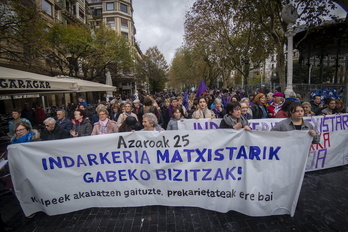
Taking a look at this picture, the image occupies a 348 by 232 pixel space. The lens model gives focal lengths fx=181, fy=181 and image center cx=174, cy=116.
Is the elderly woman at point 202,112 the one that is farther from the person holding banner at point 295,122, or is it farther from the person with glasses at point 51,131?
the person with glasses at point 51,131

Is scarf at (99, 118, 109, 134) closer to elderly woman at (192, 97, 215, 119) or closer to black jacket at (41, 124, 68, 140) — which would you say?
black jacket at (41, 124, 68, 140)

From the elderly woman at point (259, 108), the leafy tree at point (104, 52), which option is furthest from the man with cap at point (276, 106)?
the leafy tree at point (104, 52)

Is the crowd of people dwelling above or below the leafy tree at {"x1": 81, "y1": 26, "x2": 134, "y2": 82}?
below

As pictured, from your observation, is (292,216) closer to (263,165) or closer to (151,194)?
(263,165)

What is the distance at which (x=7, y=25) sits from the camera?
884 centimetres

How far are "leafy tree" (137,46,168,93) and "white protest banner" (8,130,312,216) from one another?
33.7 m

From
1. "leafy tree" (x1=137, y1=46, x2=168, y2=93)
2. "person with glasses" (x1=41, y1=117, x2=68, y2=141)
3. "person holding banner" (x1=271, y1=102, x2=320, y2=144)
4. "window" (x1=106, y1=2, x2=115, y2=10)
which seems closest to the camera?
"person holding banner" (x1=271, y1=102, x2=320, y2=144)

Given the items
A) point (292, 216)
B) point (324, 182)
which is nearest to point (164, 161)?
point (292, 216)

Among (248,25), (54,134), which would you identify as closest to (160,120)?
(54,134)

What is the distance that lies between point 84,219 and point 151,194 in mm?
1096

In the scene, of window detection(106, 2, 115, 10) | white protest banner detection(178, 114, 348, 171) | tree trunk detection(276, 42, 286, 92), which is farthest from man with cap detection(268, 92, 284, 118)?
window detection(106, 2, 115, 10)

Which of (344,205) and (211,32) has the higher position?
(211,32)

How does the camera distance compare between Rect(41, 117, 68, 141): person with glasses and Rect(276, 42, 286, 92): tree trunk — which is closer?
Rect(41, 117, 68, 141): person with glasses

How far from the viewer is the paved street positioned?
2.53 m
